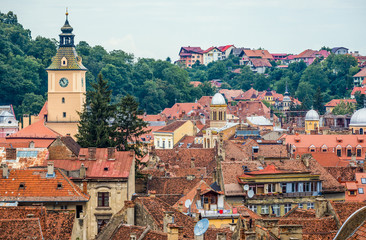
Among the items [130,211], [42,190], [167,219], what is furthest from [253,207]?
[167,219]

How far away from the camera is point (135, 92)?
7613 inches

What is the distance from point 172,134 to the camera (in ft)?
413

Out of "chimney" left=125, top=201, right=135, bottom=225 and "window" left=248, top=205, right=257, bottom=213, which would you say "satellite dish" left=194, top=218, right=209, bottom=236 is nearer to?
"chimney" left=125, top=201, right=135, bottom=225

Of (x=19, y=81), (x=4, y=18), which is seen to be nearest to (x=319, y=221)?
(x=19, y=81)

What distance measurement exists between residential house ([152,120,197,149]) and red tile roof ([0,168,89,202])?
7184 centimetres

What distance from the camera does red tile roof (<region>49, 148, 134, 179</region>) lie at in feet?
190

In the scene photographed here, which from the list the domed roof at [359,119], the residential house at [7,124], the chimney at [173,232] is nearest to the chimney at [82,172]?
the chimney at [173,232]

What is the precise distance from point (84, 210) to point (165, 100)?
13839cm

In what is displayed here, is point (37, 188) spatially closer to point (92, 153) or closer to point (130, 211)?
point (92, 153)

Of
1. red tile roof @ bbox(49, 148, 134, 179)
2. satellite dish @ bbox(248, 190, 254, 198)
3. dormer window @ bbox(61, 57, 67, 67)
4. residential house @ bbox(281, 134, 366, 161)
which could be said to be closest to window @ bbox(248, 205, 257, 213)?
satellite dish @ bbox(248, 190, 254, 198)

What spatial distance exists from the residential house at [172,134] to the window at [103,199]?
6709 centimetres

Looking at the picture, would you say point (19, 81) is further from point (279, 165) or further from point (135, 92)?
point (279, 165)

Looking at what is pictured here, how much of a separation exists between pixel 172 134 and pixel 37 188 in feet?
245

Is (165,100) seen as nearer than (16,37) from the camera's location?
No
